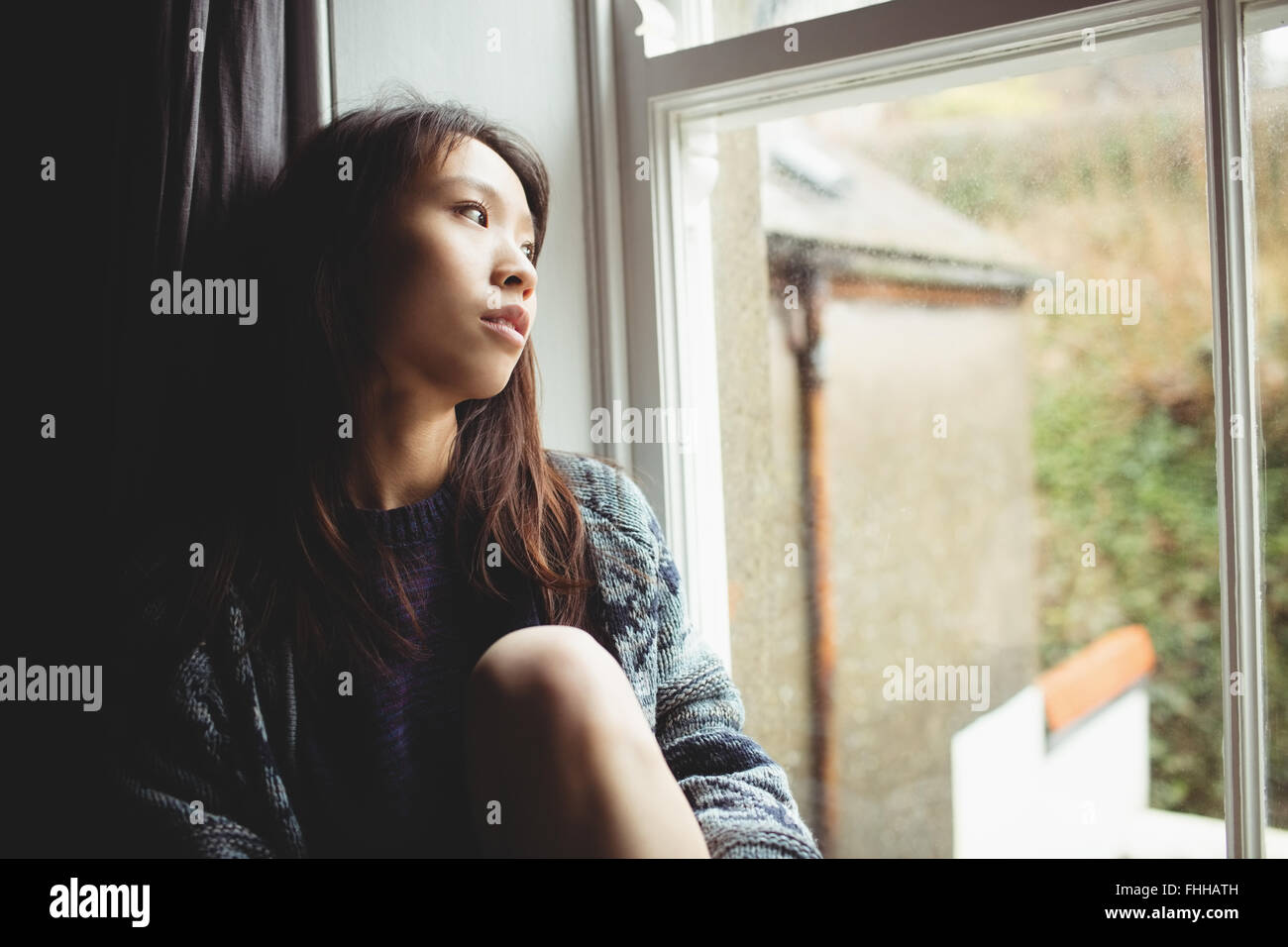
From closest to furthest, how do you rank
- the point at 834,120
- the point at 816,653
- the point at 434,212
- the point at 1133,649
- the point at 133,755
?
the point at 133,755 → the point at 434,212 → the point at 1133,649 → the point at 834,120 → the point at 816,653

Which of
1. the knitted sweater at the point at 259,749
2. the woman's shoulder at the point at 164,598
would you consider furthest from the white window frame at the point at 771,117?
the woman's shoulder at the point at 164,598

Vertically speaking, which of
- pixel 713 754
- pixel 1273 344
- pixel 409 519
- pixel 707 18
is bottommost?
pixel 713 754

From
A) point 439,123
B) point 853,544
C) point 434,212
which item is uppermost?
point 439,123

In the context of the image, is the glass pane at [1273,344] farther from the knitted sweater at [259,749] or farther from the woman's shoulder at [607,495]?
the woman's shoulder at [607,495]

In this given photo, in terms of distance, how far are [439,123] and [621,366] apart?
1.66 feet

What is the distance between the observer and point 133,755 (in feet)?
3.25

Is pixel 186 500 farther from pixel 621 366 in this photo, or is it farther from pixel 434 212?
pixel 621 366

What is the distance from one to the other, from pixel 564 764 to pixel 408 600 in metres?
0.29

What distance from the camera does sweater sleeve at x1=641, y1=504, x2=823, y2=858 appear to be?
105 centimetres

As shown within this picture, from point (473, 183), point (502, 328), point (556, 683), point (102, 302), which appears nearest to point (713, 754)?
point (556, 683)

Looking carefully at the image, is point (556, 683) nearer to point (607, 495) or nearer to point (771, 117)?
point (607, 495)

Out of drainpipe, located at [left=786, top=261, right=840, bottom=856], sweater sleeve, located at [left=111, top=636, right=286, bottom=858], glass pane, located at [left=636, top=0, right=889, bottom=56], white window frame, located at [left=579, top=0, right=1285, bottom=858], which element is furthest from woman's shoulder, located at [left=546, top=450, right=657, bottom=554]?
glass pane, located at [left=636, top=0, right=889, bottom=56]

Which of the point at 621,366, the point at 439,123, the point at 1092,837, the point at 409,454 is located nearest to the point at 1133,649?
the point at 1092,837

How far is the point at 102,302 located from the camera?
110cm
